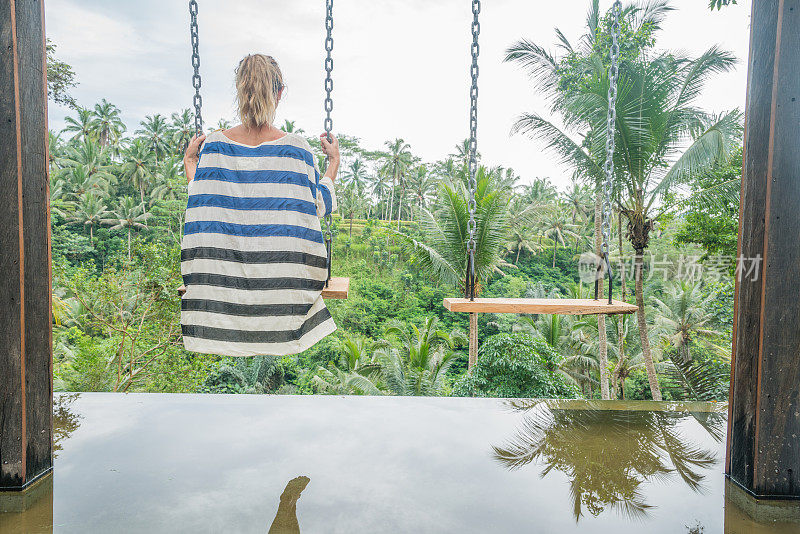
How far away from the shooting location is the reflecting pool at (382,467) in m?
1.37

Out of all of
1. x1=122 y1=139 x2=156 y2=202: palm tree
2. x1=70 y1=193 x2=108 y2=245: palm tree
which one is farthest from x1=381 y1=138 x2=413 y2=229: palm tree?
x1=70 y1=193 x2=108 y2=245: palm tree

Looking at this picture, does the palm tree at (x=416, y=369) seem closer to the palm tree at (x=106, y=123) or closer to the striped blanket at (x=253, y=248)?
the striped blanket at (x=253, y=248)

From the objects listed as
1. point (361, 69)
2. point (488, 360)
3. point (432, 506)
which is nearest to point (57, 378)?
point (488, 360)

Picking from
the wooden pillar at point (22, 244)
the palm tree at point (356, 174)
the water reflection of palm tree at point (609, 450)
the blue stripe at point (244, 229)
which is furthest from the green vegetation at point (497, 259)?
the wooden pillar at point (22, 244)

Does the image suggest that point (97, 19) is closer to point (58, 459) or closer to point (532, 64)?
point (532, 64)

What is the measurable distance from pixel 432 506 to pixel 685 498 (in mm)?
780

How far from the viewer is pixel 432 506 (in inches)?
56.6

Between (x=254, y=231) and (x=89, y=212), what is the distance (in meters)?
23.8

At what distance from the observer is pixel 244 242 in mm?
1698

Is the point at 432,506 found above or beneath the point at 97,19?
beneath

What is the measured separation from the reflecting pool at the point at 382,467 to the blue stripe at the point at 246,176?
38.2 inches

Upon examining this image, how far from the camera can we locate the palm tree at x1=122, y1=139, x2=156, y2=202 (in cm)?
2353

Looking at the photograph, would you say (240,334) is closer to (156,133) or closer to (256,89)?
(256,89)

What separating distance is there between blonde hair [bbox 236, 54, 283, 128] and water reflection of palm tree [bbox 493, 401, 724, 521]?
146cm
